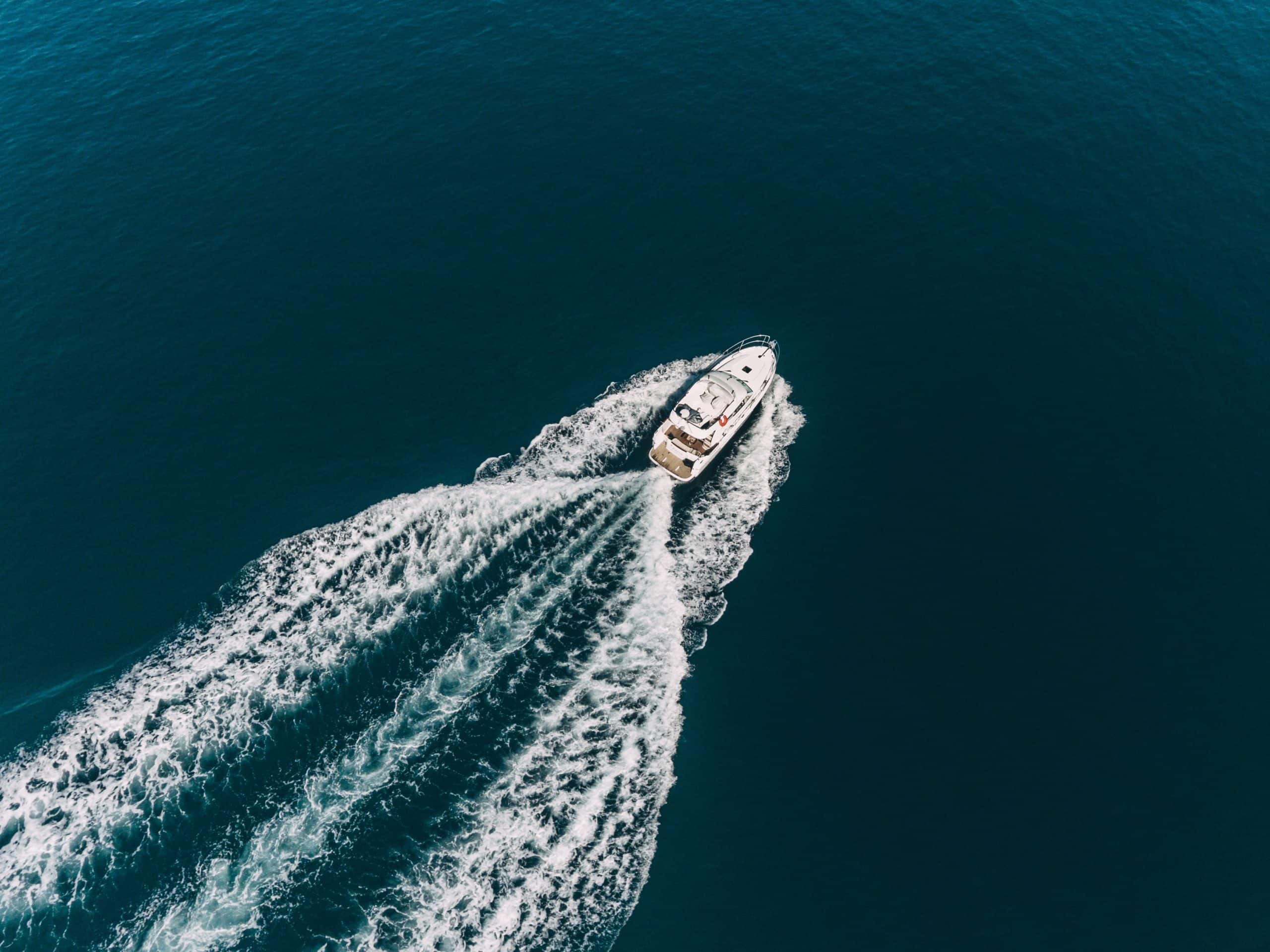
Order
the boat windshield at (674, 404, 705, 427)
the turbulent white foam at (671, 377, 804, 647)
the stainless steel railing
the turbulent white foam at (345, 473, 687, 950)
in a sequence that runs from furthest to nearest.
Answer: the stainless steel railing, the boat windshield at (674, 404, 705, 427), the turbulent white foam at (671, 377, 804, 647), the turbulent white foam at (345, 473, 687, 950)

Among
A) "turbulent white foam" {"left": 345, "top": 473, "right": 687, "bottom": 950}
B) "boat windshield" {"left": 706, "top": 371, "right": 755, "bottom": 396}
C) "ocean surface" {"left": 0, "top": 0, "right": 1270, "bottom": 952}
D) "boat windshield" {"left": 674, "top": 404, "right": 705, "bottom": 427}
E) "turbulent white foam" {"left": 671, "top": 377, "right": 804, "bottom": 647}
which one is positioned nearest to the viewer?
"turbulent white foam" {"left": 345, "top": 473, "right": 687, "bottom": 950}

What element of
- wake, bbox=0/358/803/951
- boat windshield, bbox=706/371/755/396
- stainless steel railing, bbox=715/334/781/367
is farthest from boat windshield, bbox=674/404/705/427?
stainless steel railing, bbox=715/334/781/367

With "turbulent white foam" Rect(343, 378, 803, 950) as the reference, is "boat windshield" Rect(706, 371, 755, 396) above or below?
above

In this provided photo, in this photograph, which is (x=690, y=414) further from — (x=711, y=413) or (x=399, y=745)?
(x=399, y=745)

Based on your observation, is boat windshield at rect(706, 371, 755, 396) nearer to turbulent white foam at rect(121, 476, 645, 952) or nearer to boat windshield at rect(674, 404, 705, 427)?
boat windshield at rect(674, 404, 705, 427)

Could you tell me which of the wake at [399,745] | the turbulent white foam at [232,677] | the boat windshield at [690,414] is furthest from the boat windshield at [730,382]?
the turbulent white foam at [232,677]

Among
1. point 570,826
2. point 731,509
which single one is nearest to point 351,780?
point 570,826

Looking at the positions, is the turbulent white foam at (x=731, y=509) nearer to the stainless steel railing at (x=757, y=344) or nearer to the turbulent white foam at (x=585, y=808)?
the turbulent white foam at (x=585, y=808)
